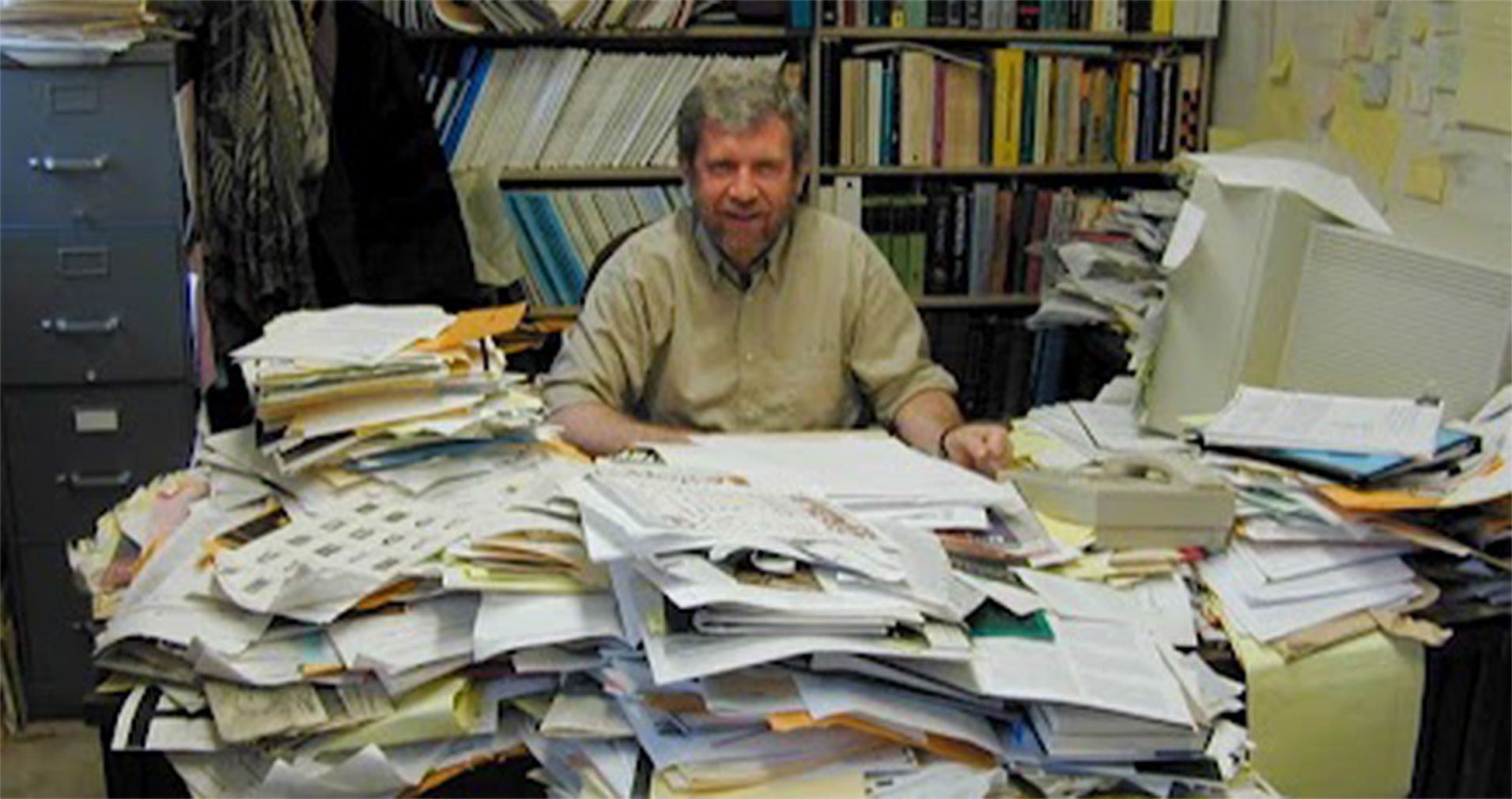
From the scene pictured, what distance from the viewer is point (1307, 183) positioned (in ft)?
7.32

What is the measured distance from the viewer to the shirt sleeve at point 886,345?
7.88 ft

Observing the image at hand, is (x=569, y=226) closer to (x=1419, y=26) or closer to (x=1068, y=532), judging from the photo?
(x=1419, y=26)

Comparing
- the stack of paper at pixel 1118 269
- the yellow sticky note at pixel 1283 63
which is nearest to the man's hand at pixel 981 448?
the stack of paper at pixel 1118 269

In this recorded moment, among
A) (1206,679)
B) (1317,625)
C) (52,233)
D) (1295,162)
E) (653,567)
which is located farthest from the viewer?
(52,233)

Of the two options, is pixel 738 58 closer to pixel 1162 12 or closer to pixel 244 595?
pixel 1162 12

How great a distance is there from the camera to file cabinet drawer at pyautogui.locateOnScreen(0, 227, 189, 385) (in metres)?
2.77

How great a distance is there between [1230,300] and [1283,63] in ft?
3.53

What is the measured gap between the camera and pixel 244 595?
49.0 inches

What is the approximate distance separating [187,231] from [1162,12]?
2215mm

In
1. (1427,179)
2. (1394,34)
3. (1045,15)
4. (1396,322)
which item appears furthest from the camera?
(1045,15)

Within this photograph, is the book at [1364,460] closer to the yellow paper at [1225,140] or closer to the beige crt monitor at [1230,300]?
the beige crt monitor at [1230,300]

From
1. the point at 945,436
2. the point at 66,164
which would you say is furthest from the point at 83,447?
the point at 945,436

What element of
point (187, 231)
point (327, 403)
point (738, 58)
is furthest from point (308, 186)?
point (327, 403)

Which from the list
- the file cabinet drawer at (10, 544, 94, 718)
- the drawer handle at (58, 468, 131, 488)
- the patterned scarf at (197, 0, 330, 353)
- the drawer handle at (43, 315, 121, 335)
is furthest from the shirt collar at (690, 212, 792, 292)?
the file cabinet drawer at (10, 544, 94, 718)
